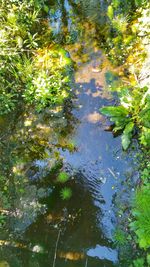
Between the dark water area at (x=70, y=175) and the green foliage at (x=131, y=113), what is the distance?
43cm

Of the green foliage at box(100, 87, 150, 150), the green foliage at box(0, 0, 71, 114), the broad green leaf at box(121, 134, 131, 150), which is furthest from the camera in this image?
the green foliage at box(0, 0, 71, 114)

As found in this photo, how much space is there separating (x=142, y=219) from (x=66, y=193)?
1.59 m

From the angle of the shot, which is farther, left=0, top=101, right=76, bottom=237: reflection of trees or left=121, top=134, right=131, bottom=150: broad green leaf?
left=0, top=101, right=76, bottom=237: reflection of trees

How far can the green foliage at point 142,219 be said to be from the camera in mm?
5231

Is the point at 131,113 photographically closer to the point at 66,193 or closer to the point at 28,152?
the point at 66,193

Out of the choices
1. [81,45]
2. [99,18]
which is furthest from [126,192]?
[99,18]

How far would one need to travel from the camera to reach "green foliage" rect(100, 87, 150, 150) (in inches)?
239

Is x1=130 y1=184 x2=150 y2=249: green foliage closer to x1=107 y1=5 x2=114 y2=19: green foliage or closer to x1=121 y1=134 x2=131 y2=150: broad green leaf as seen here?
x1=121 y1=134 x2=131 y2=150: broad green leaf

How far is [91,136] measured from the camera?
6707 millimetres

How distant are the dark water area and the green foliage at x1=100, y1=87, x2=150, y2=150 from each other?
0.43m

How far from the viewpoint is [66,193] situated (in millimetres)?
6270

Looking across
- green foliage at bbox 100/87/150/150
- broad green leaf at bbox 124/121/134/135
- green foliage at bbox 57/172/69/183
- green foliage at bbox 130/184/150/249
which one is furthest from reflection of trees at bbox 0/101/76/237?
green foliage at bbox 130/184/150/249

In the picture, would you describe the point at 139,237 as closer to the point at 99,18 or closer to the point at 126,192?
the point at 126,192

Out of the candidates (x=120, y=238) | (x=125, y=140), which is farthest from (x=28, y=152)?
(x=120, y=238)
